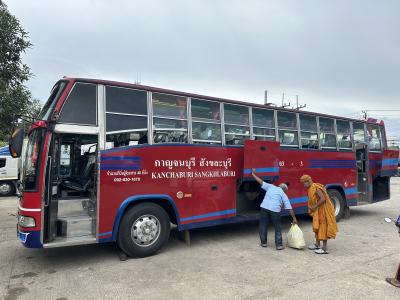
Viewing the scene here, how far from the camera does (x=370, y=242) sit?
7934mm

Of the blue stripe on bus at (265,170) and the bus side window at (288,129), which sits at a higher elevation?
the bus side window at (288,129)

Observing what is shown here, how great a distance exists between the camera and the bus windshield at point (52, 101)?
5.98m

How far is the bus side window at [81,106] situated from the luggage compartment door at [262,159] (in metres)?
3.30

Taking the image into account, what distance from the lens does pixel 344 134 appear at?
35.5ft

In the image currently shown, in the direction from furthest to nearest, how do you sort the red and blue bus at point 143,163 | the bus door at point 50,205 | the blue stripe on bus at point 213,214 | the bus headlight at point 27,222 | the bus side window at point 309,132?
the bus side window at point 309,132 < the blue stripe on bus at point 213,214 < the red and blue bus at point 143,163 < the bus door at point 50,205 < the bus headlight at point 27,222

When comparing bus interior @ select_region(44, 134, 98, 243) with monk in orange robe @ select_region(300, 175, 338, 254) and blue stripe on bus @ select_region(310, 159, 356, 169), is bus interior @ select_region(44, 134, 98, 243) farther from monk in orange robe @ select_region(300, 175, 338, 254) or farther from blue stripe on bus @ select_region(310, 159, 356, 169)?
blue stripe on bus @ select_region(310, 159, 356, 169)

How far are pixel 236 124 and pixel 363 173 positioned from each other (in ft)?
18.7

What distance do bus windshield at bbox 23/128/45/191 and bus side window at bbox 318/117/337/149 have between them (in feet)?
23.7

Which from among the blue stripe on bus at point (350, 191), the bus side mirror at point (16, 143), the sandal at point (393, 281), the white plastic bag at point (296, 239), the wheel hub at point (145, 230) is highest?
the bus side mirror at point (16, 143)

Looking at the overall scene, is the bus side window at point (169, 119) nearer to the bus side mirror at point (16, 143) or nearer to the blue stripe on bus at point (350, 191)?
the bus side mirror at point (16, 143)

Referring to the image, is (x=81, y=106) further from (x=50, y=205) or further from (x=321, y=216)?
(x=321, y=216)

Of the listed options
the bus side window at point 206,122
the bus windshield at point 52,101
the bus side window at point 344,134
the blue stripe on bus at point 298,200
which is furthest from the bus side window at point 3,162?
the bus side window at point 344,134

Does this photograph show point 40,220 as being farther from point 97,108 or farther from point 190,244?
point 190,244

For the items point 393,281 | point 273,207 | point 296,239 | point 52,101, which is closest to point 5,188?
point 52,101
